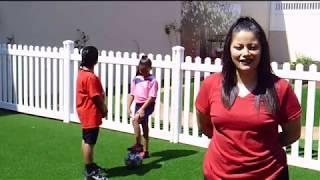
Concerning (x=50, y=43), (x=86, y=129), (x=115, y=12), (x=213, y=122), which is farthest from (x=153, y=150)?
(x=115, y=12)

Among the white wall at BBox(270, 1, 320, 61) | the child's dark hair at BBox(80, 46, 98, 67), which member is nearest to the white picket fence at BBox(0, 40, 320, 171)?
the white wall at BBox(270, 1, 320, 61)

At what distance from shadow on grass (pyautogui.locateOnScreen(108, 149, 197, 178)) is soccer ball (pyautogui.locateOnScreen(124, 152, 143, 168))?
5 cm

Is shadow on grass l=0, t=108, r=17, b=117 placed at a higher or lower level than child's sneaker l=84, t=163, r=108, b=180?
lower

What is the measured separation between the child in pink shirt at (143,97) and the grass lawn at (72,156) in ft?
1.19

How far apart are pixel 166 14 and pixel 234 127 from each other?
14.4m

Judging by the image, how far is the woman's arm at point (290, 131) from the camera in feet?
9.00

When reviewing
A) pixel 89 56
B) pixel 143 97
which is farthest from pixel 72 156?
pixel 89 56

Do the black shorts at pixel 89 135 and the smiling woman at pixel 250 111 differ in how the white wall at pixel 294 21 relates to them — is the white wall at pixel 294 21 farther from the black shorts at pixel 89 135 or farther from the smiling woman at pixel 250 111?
the smiling woman at pixel 250 111

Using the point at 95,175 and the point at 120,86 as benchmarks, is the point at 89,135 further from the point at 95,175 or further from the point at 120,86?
the point at 120,86

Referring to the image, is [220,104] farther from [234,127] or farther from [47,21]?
[47,21]

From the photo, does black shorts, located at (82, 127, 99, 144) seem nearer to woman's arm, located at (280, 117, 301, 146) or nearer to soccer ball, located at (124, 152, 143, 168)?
soccer ball, located at (124, 152, 143, 168)

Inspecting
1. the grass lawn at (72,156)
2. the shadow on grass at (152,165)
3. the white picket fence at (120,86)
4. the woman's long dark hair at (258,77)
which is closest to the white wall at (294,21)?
the white picket fence at (120,86)

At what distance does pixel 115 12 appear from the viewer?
50.0 ft

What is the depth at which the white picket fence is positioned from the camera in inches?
260
